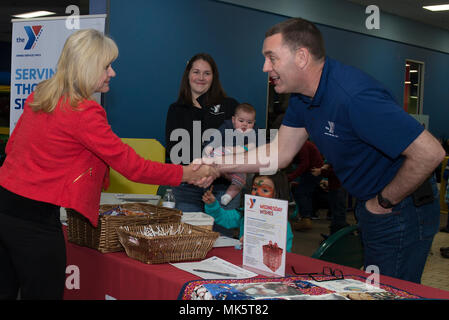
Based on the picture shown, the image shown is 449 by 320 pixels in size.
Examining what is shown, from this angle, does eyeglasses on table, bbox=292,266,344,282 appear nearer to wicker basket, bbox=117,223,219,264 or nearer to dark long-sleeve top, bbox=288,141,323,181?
wicker basket, bbox=117,223,219,264

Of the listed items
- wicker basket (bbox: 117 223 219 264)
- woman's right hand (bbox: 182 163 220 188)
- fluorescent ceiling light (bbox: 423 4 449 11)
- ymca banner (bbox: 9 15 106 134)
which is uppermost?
fluorescent ceiling light (bbox: 423 4 449 11)

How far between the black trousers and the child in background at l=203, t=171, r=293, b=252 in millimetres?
822

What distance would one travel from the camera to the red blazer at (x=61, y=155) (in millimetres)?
1708

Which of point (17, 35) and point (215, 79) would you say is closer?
point (215, 79)

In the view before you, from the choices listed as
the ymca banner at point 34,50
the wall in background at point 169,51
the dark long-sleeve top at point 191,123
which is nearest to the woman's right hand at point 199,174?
the dark long-sleeve top at point 191,123

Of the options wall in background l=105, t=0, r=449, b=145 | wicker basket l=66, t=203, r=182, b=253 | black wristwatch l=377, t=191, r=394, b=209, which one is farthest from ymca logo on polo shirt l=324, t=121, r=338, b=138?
wall in background l=105, t=0, r=449, b=145

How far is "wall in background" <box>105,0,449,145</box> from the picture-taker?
5555 mm

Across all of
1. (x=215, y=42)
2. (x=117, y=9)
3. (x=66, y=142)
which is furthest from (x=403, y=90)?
(x=66, y=142)

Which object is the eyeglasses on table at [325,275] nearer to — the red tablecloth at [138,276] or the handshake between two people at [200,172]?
the red tablecloth at [138,276]

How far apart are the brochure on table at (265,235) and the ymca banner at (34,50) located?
10.4ft

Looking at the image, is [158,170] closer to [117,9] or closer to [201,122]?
[201,122]

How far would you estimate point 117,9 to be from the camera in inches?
213

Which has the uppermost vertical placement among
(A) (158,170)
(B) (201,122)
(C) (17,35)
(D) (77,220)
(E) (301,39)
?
(C) (17,35)

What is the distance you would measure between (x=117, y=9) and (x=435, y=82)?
8.44 m
